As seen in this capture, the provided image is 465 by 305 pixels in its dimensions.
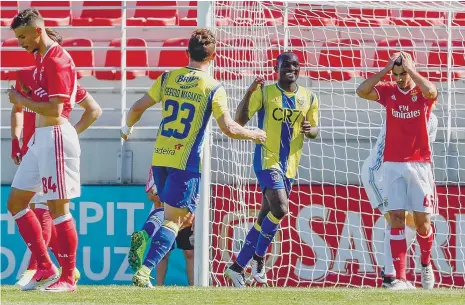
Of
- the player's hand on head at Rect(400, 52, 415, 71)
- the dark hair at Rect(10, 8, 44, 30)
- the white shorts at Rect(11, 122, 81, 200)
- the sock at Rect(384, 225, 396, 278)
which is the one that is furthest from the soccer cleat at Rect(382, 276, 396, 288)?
the dark hair at Rect(10, 8, 44, 30)

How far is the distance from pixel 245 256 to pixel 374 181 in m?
1.30

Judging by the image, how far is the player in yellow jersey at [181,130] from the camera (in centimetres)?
715

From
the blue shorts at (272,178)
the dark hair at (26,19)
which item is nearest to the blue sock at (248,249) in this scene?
the blue shorts at (272,178)

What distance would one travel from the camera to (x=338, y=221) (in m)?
10.2

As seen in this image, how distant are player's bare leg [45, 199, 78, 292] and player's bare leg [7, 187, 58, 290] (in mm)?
76

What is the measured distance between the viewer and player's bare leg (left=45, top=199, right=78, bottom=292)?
7035 millimetres

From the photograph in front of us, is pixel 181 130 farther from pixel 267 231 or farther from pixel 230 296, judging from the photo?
pixel 267 231

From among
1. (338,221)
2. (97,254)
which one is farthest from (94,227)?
(338,221)

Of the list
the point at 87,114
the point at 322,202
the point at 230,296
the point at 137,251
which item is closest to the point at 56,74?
the point at 87,114

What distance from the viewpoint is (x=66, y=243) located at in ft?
23.1

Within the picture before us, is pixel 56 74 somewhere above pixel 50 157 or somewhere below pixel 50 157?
above

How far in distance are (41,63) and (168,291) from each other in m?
1.75

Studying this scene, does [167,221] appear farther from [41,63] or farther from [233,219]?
[233,219]

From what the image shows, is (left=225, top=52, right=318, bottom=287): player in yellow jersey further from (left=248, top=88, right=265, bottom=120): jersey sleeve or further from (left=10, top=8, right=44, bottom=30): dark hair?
(left=10, top=8, right=44, bottom=30): dark hair
